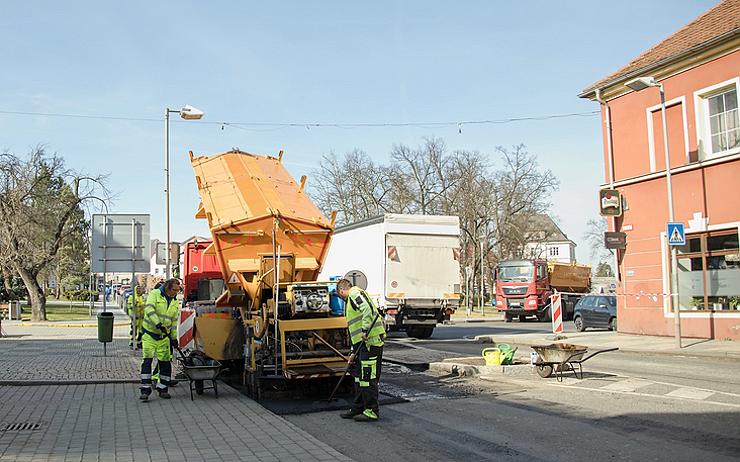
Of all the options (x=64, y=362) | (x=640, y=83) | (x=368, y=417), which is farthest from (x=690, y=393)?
(x=64, y=362)

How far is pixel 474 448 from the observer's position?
7.05 meters

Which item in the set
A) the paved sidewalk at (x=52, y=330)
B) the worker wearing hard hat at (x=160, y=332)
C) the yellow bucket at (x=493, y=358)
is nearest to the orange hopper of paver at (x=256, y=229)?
the worker wearing hard hat at (x=160, y=332)

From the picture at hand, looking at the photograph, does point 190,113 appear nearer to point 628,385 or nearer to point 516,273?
point 628,385

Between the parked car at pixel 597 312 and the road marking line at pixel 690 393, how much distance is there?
16607 mm

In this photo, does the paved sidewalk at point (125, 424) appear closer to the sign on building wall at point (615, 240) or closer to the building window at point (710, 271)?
the sign on building wall at point (615, 240)

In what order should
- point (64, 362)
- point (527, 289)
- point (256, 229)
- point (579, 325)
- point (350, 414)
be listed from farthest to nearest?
point (527, 289)
point (579, 325)
point (64, 362)
point (256, 229)
point (350, 414)

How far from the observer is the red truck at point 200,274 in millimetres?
12422

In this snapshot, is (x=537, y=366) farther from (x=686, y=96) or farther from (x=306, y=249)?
(x=686, y=96)

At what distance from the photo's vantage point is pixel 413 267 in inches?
841

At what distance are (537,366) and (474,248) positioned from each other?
1701 inches

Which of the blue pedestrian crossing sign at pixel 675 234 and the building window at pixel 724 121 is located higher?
the building window at pixel 724 121

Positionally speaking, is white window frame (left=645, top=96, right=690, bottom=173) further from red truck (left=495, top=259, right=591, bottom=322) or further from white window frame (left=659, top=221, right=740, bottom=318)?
red truck (left=495, top=259, right=591, bottom=322)

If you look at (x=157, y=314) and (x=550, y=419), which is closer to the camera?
(x=550, y=419)

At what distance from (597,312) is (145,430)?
22.0 meters
